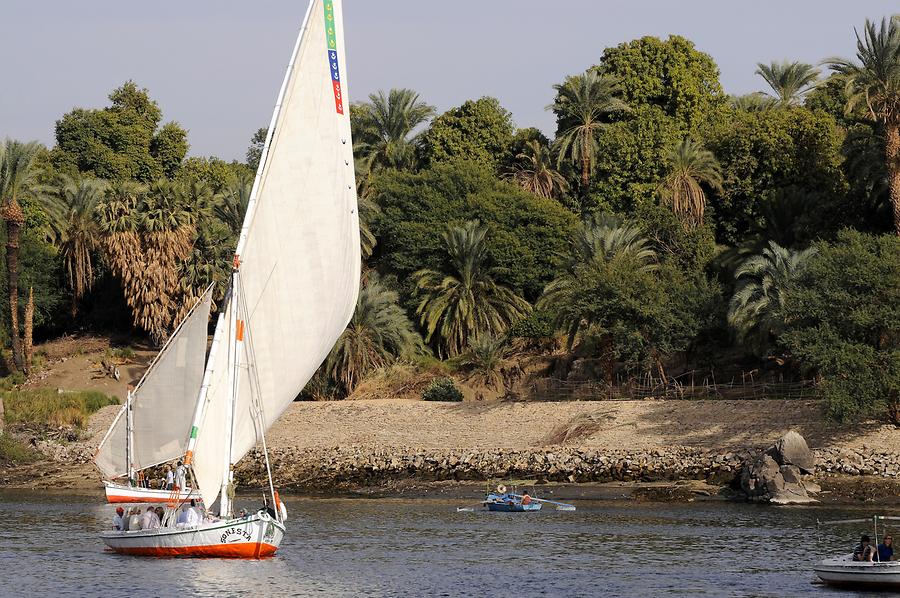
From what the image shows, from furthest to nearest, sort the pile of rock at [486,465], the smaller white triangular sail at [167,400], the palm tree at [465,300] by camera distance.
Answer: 1. the palm tree at [465,300]
2. the pile of rock at [486,465]
3. the smaller white triangular sail at [167,400]

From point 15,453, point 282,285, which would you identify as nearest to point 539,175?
point 15,453

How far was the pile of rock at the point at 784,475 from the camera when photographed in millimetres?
50156

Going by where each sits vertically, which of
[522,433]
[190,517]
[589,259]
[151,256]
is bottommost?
[190,517]

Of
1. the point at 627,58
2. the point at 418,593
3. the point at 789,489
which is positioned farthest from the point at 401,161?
the point at 418,593

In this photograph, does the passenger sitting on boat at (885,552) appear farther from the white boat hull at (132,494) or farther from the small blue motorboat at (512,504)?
the white boat hull at (132,494)

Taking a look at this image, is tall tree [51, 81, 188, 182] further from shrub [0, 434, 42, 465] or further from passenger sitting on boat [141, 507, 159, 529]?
passenger sitting on boat [141, 507, 159, 529]

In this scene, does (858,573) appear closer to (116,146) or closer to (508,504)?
(508,504)

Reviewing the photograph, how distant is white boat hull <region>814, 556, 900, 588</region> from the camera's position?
107ft

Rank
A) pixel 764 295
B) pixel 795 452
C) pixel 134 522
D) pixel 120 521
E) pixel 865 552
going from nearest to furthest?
pixel 865 552 < pixel 134 522 < pixel 120 521 < pixel 795 452 < pixel 764 295

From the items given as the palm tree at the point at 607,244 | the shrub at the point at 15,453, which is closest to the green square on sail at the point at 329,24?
the palm tree at the point at 607,244

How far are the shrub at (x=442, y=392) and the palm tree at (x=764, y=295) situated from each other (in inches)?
550

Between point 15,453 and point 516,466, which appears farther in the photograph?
point 15,453

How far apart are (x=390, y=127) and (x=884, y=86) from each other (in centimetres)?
4059

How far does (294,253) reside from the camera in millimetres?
35719
